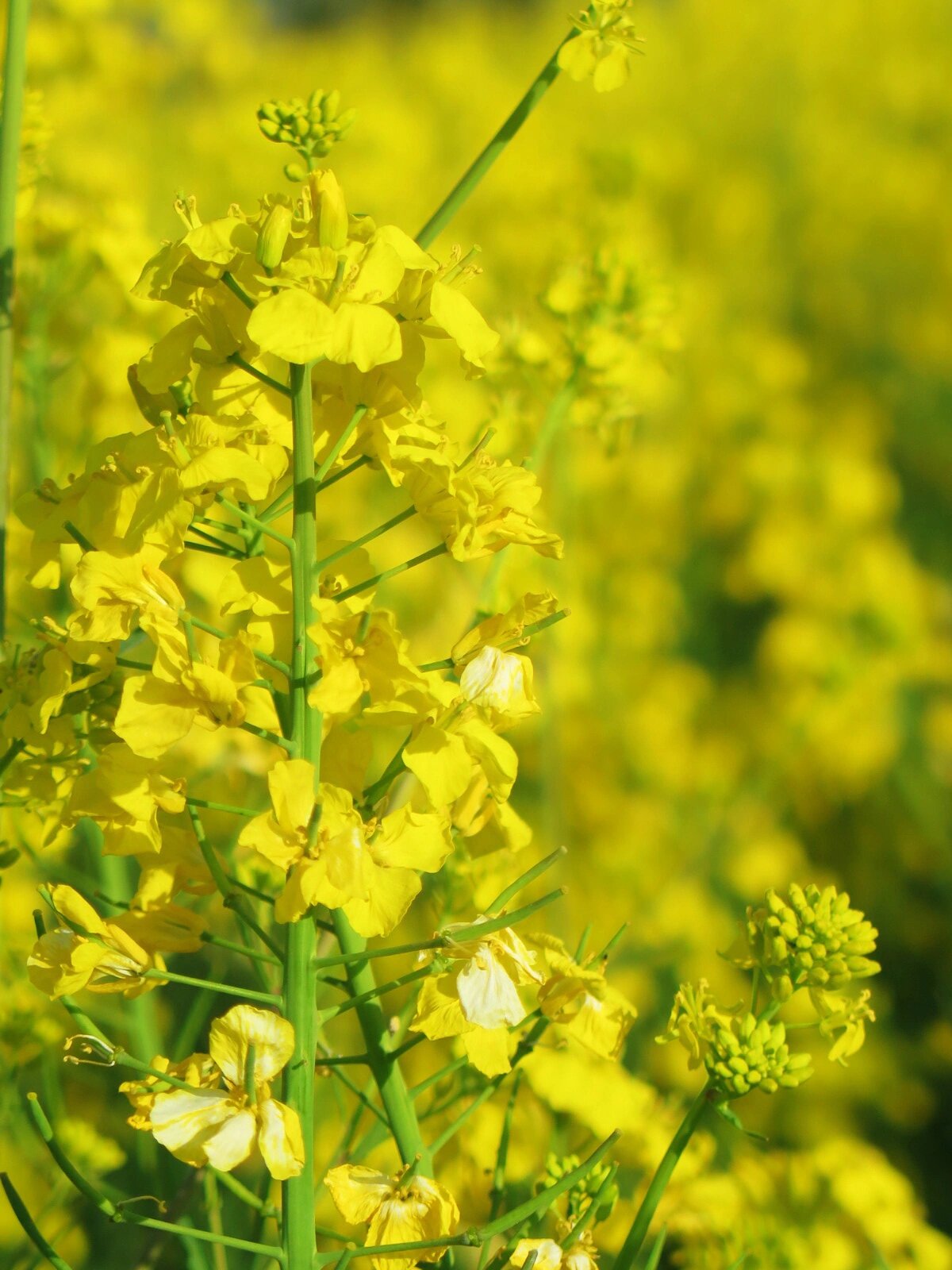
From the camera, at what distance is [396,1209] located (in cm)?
82

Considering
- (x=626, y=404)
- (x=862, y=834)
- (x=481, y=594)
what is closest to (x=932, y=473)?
(x=862, y=834)

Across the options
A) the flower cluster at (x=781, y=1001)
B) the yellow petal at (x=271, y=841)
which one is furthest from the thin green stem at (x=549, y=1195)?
the yellow petal at (x=271, y=841)

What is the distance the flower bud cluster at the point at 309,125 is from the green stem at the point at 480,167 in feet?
0.28

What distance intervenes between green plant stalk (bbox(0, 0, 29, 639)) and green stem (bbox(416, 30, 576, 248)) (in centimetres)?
34

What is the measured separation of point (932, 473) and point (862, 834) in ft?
5.58

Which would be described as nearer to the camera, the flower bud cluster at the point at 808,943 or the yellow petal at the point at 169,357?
the yellow petal at the point at 169,357

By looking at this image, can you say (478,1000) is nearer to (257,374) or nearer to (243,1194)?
(243,1194)

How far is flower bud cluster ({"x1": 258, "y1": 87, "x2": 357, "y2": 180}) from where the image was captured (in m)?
0.87

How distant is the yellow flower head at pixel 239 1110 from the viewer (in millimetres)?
740

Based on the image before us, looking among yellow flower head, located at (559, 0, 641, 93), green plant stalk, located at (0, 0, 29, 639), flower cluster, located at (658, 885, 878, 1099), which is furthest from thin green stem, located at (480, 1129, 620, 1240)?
yellow flower head, located at (559, 0, 641, 93)

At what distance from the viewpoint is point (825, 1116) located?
266 centimetres

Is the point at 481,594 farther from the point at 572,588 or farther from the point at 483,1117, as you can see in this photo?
the point at 572,588

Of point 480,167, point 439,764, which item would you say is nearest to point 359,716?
point 439,764

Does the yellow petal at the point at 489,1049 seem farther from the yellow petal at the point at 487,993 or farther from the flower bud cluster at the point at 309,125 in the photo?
the flower bud cluster at the point at 309,125
